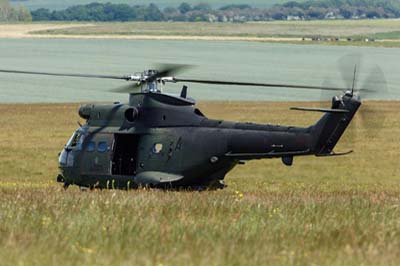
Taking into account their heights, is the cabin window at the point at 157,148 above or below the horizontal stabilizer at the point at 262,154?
below

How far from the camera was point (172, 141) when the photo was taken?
76.3 feet

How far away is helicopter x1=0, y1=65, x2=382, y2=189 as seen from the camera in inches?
870

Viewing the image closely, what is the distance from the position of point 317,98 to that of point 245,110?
16.6 meters

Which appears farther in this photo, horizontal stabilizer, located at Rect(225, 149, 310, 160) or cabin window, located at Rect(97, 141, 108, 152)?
cabin window, located at Rect(97, 141, 108, 152)

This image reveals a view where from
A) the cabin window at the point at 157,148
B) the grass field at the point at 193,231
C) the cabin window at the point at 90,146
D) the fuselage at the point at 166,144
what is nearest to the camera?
the grass field at the point at 193,231

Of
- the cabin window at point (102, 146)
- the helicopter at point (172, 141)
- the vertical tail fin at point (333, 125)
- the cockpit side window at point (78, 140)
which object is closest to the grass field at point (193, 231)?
the vertical tail fin at point (333, 125)

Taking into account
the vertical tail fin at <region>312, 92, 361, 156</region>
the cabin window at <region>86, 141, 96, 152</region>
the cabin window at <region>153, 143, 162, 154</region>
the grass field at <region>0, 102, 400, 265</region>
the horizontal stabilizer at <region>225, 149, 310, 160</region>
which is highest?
the grass field at <region>0, 102, 400, 265</region>

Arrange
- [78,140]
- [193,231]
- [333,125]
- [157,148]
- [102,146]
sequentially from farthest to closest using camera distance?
[78,140] → [102,146] → [157,148] → [333,125] → [193,231]

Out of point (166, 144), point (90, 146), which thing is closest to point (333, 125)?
point (166, 144)

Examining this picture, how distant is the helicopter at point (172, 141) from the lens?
72.5 feet

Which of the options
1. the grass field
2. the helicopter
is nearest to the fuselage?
the helicopter

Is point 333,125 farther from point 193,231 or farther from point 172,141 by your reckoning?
point 193,231

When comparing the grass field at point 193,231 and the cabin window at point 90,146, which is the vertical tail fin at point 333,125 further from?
the grass field at point 193,231

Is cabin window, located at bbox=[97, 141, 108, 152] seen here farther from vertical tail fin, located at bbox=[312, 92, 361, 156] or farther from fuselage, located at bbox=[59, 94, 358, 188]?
vertical tail fin, located at bbox=[312, 92, 361, 156]
